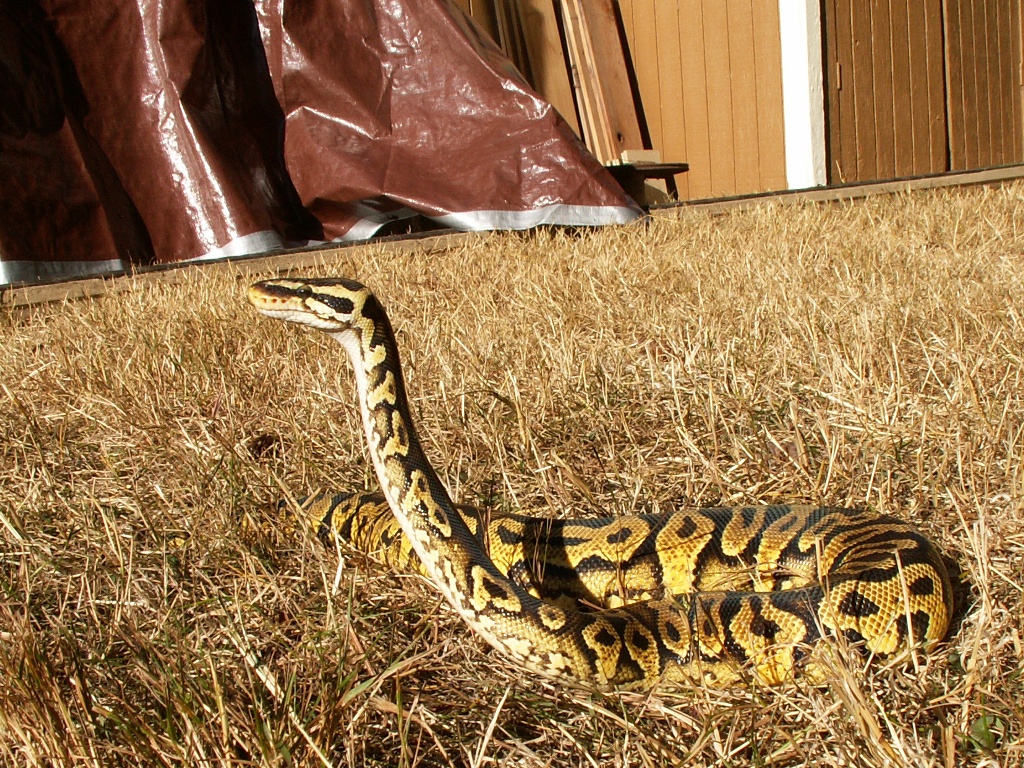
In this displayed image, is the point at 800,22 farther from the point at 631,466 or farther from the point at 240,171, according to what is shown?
the point at 631,466

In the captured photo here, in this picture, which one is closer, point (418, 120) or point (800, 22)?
point (418, 120)

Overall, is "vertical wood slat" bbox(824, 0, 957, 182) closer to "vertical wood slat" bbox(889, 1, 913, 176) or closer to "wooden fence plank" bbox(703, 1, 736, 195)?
"vertical wood slat" bbox(889, 1, 913, 176)

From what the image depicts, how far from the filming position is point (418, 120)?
701 cm

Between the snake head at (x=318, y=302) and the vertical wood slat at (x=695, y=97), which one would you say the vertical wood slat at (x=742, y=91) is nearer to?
the vertical wood slat at (x=695, y=97)

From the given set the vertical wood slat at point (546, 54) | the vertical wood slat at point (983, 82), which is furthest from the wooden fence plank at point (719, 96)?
the vertical wood slat at point (983, 82)

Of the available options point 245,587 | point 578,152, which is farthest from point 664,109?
Answer: point 245,587

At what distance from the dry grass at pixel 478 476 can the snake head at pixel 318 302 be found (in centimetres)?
57

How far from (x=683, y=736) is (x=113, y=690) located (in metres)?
1.10

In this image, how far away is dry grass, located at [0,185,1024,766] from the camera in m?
1.56

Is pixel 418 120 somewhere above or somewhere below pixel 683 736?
above

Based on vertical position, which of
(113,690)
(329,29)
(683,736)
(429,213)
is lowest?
(683,736)

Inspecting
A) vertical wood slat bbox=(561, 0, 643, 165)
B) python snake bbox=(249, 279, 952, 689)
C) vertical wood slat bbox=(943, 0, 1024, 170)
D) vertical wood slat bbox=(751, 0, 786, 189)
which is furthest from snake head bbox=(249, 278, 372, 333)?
vertical wood slat bbox=(943, 0, 1024, 170)

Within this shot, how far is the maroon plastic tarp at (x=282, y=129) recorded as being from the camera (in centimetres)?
615

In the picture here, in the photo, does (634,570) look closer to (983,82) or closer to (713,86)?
(713,86)
